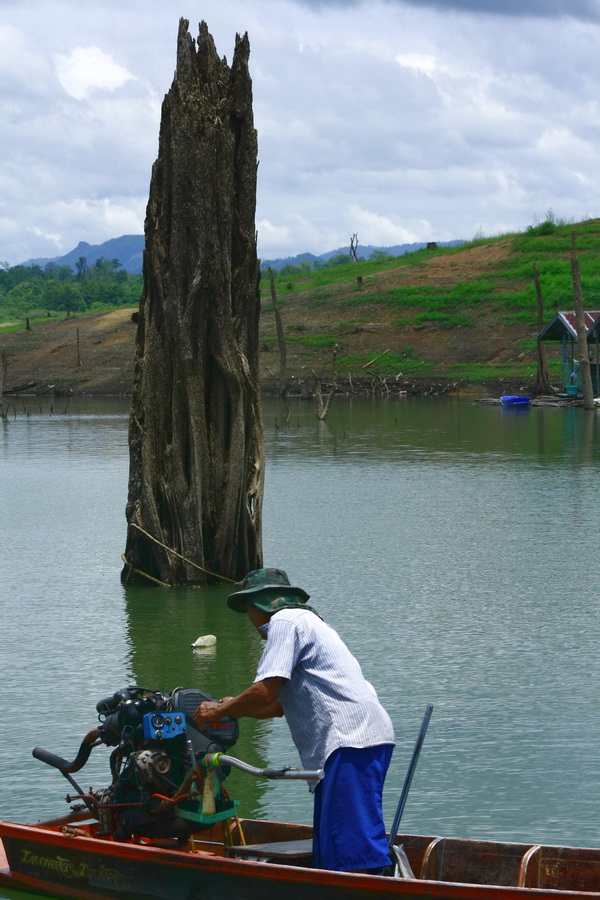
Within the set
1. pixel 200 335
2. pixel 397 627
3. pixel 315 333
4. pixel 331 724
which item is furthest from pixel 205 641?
pixel 315 333

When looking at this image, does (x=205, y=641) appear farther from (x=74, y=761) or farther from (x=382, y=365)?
(x=382, y=365)

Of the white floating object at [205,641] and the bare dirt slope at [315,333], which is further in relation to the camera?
the bare dirt slope at [315,333]

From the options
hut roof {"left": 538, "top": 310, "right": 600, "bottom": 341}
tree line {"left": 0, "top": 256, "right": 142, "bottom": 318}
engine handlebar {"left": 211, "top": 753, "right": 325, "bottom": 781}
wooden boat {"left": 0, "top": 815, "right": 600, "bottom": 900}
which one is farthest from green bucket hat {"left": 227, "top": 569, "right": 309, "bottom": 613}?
tree line {"left": 0, "top": 256, "right": 142, "bottom": 318}

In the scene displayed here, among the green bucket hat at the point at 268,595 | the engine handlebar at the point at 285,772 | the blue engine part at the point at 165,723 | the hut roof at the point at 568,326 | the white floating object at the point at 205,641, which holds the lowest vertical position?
the white floating object at the point at 205,641

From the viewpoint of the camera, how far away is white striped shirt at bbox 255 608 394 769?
5.82 m

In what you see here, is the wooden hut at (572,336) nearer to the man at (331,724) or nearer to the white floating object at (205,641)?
the white floating object at (205,641)

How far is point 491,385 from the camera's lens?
6309 centimetres

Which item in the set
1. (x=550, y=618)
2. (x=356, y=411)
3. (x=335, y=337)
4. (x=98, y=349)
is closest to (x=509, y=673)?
(x=550, y=618)

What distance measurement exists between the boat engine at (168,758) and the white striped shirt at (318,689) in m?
0.56

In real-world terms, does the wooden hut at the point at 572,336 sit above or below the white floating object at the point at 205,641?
above

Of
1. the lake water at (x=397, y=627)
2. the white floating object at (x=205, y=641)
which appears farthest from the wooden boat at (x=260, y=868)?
the white floating object at (x=205, y=641)

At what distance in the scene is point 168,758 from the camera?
21.1 ft

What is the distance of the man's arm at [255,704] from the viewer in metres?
5.86

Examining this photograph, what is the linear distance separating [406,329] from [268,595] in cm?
6759
